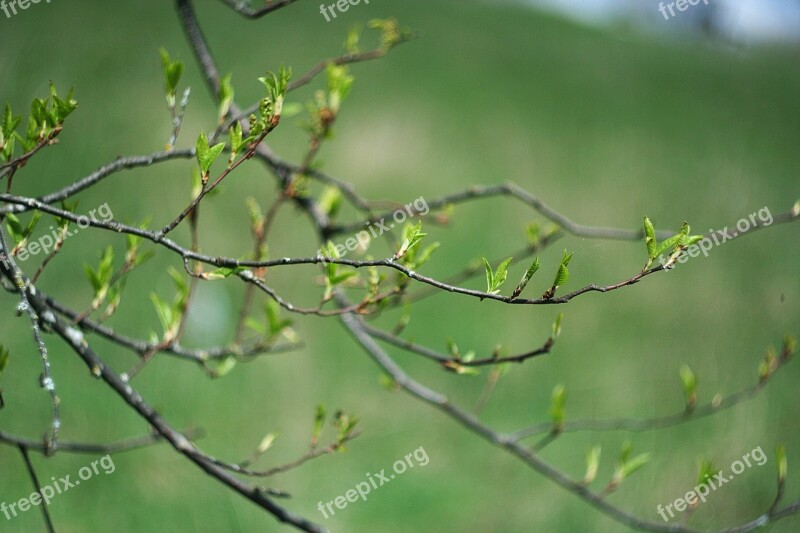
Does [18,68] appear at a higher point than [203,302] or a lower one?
higher

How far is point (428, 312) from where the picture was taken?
335 cm

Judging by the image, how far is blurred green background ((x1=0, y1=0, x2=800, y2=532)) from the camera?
2.16m

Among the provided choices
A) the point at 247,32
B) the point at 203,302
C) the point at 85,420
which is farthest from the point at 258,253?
the point at 247,32

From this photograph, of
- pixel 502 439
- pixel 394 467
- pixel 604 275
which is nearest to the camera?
pixel 604 275

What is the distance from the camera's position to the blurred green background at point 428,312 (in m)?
2.16

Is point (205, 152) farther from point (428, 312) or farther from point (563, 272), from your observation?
point (428, 312)

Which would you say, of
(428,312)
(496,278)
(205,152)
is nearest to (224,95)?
(205,152)

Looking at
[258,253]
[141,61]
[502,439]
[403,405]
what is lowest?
[403,405]

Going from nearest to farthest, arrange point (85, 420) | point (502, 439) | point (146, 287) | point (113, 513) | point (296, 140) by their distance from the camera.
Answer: point (502, 439), point (113, 513), point (85, 420), point (146, 287), point (296, 140)

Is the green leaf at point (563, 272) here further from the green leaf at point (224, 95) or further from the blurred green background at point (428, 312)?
the green leaf at point (224, 95)

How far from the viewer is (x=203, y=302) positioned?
9.60ft

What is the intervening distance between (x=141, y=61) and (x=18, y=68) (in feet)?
4.03

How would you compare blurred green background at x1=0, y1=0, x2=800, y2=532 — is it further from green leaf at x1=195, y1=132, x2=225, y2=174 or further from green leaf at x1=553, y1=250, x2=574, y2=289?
green leaf at x1=195, y1=132, x2=225, y2=174

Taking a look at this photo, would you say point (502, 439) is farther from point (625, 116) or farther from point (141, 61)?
point (625, 116)
